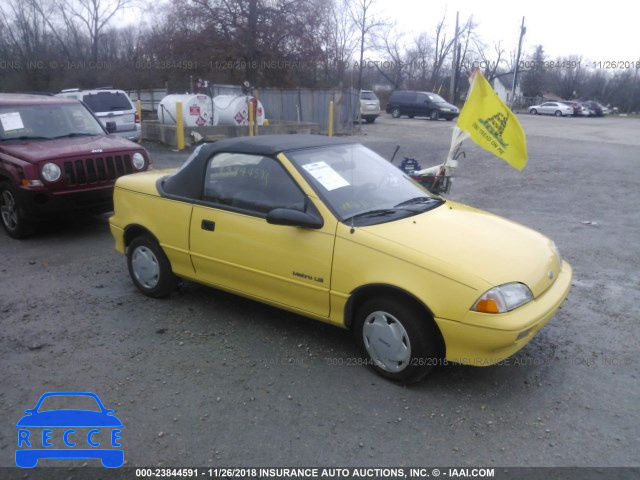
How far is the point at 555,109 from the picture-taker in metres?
44.1

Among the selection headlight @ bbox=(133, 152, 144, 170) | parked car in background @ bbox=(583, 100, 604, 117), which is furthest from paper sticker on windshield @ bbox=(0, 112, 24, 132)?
parked car in background @ bbox=(583, 100, 604, 117)

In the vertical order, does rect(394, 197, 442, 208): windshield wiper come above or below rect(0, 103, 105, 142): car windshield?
below

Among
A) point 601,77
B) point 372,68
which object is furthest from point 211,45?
point 601,77

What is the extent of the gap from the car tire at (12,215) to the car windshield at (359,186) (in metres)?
4.57

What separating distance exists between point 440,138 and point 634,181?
9.85 m

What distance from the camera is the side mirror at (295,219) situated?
11.8ft

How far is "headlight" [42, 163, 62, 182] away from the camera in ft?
20.8

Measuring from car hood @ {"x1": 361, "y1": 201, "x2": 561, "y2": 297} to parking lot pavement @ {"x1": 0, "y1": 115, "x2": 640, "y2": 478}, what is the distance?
78cm

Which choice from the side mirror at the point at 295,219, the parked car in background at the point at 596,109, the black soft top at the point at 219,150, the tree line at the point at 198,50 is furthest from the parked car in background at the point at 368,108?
the parked car in background at the point at 596,109

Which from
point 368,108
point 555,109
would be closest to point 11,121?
point 368,108

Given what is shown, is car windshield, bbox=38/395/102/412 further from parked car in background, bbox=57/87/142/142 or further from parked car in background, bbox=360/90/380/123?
parked car in background, bbox=360/90/380/123

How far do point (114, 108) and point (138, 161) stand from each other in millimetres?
9555

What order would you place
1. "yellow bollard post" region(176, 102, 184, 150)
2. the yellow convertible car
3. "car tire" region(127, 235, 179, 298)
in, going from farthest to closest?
1. "yellow bollard post" region(176, 102, 184, 150)
2. "car tire" region(127, 235, 179, 298)
3. the yellow convertible car

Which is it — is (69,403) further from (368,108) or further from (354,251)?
(368,108)
